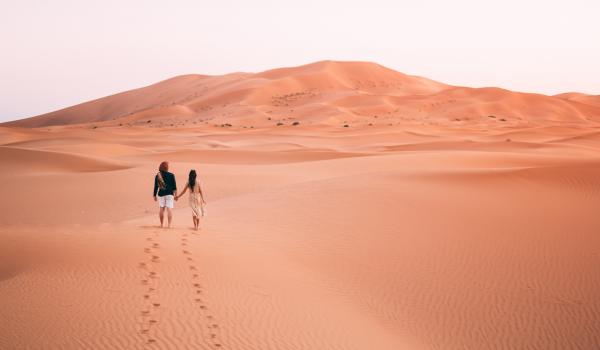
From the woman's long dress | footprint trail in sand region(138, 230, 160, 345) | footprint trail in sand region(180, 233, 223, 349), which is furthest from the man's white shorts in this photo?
footprint trail in sand region(180, 233, 223, 349)

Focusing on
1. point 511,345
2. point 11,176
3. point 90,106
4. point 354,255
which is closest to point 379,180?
point 354,255

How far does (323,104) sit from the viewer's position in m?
75.9

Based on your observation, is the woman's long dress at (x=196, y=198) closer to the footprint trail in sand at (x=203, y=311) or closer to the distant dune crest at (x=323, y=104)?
the footprint trail in sand at (x=203, y=311)

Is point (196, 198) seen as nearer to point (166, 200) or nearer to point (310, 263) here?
point (166, 200)

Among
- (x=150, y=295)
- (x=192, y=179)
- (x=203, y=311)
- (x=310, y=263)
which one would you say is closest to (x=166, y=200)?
(x=192, y=179)

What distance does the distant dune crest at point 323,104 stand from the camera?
69.1 m

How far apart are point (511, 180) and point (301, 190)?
500cm

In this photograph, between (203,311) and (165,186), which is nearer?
(203,311)

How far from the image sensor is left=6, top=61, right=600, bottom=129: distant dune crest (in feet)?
227

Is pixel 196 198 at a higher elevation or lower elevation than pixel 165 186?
lower

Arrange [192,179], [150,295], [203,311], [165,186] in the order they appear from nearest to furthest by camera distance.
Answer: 1. [203,311]
2. [150,295]
3. [192,179]
4. [165,186]

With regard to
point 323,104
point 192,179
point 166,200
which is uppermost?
point 323,104

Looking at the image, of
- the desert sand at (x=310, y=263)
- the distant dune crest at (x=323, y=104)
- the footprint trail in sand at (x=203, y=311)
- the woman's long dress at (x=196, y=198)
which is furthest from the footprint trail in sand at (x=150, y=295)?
the distant dune crest at (x=323, y=104)

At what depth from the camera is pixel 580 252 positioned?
30.8ft
